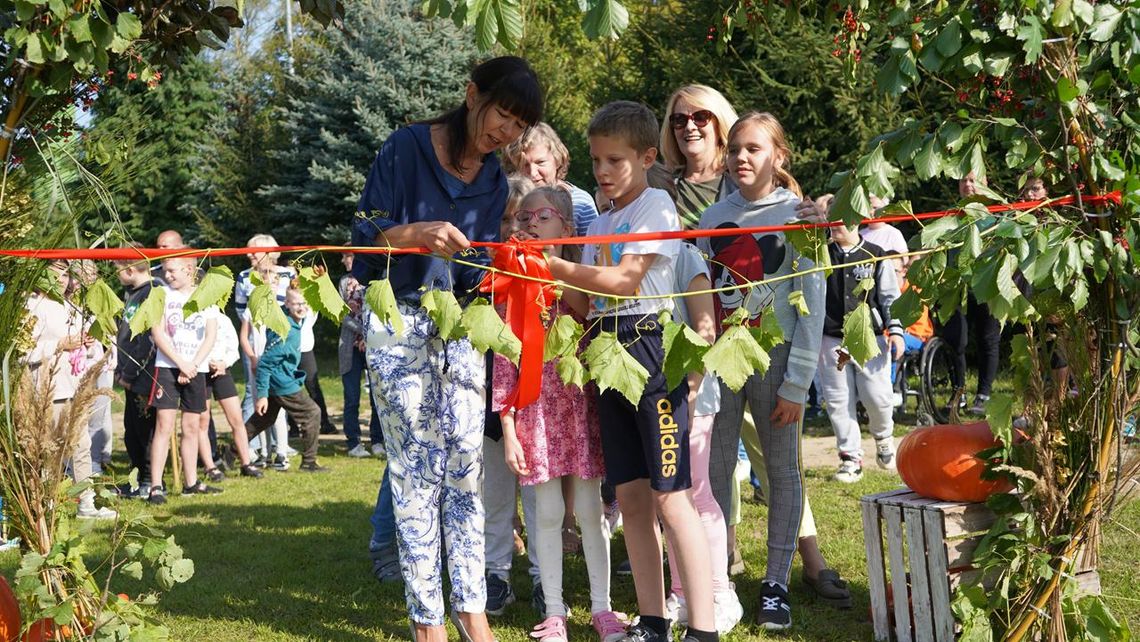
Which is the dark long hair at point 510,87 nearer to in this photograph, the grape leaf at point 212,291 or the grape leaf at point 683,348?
the grape leaf at point 683,348

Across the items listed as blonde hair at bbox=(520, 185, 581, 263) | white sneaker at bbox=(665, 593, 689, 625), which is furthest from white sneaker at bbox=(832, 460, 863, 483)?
blonde hair at bbox=(520, 185, 581, 263)

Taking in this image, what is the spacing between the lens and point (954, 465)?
3805mm

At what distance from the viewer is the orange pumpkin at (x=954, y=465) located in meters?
3.79

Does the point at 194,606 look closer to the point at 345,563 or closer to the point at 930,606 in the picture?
the point at 345,563

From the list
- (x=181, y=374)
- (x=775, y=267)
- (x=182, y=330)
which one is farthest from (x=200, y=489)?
(x=775, y=267)

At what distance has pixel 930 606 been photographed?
3.82 meters

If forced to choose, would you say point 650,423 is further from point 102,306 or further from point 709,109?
point 102,306

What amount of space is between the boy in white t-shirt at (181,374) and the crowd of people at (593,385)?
3.20m

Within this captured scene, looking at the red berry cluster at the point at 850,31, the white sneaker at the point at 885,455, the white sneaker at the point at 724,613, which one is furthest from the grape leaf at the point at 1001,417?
the white sneaker at the point at 885,455

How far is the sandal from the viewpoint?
4.52m

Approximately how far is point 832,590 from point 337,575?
2.36 metres

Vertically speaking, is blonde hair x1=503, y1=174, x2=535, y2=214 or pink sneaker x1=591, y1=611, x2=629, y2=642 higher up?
blonde hair x1=503, y1=174, x2=535, y2=214

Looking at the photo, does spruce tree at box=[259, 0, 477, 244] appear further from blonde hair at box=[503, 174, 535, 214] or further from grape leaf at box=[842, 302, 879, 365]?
grape leaf at box=[842, 302, 879, 365]

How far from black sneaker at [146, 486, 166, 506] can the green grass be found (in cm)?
12
